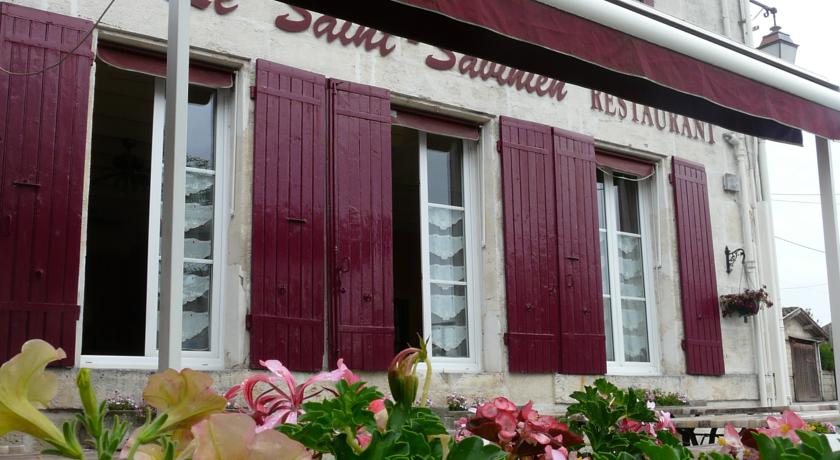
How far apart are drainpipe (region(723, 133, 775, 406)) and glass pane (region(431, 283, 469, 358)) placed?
297 cm

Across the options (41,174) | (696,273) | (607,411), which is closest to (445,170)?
(696,273)

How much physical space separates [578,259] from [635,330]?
1.05 m

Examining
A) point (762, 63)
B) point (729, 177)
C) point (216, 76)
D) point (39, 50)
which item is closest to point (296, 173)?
point (216, 76)

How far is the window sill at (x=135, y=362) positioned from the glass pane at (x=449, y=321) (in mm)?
1580

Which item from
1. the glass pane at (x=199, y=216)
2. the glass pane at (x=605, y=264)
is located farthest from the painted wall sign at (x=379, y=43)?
the glass pane at (x=605, y=264)

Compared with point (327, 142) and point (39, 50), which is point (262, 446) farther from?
point (327, 142)

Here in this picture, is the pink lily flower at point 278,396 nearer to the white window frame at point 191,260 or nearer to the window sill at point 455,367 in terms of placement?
the white window frame at point 191,260

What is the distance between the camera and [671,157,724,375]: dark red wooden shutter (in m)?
6.91

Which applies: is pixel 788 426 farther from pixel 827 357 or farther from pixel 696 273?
pixel 827 357

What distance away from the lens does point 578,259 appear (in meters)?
6.28

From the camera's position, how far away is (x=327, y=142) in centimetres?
523

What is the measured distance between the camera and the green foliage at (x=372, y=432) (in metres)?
0.60

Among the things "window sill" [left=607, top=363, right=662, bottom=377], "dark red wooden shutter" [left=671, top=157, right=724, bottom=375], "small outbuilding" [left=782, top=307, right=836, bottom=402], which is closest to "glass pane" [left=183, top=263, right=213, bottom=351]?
"window sill" [left=607, top=363, right=662, bottom=377]

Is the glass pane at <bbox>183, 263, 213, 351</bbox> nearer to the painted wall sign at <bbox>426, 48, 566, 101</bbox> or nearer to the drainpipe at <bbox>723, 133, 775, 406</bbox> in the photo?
the painted wall sign at <bbox>426, 48, 566, 101</bbox>
